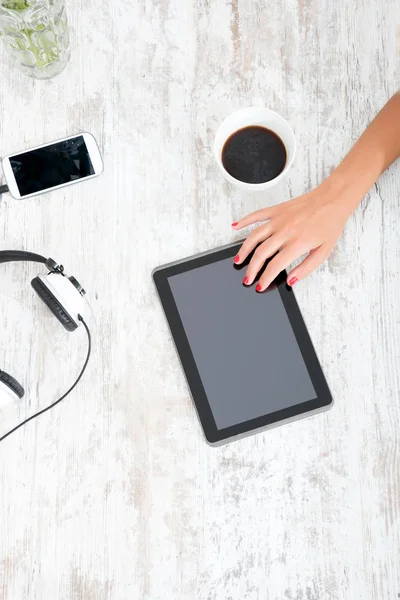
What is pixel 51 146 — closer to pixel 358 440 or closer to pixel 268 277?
pixel 268 277

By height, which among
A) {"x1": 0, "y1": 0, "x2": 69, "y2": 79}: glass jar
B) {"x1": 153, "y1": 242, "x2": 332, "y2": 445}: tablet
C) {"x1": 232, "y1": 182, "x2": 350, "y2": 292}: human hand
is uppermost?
{"x1": 0, "y1": 0, "x2": 69, "y2": 79}: glass jar

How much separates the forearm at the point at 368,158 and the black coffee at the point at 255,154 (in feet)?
0.27

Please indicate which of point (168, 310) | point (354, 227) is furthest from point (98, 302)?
point (354, 227)

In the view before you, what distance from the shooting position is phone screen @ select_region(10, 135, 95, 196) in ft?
2.90

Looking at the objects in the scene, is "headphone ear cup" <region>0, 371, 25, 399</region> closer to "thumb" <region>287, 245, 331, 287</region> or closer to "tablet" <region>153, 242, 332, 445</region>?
"tablet" <region>153, 242, 332, 445</region>

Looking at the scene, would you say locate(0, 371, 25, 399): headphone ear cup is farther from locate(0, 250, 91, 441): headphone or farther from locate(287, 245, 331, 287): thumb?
locate(287, 245, 331, 287): thumb

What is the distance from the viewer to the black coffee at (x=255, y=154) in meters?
0.85

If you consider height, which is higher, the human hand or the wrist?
the wrist

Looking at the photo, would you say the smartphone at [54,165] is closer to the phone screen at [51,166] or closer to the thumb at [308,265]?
the phone screen at [51,166]

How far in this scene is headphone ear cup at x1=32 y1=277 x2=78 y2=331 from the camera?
810 mm

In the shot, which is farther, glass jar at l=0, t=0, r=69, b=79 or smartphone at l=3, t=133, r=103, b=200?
smartphone at l=3, t=133, r=103, b=200

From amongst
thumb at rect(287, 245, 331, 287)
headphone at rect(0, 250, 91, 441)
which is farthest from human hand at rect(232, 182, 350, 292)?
headphone at rect(0, 250, 91, 441)

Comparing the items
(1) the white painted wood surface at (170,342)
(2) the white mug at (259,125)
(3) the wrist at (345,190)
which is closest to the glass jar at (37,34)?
(1) the white painted wood surface at (170,342)

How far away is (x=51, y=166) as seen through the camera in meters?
0.88
